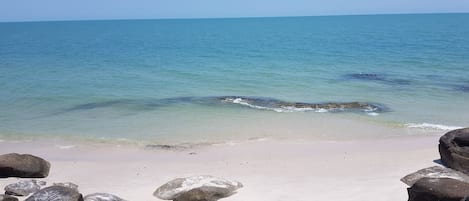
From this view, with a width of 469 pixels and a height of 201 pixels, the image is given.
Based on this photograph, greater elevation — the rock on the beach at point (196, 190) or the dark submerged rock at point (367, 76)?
the dark submerged rock at point (367, 76)

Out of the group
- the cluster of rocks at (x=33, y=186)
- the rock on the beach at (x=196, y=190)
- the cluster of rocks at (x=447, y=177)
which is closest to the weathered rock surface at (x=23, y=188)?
the cluster of rocks at (x=33, y=186)

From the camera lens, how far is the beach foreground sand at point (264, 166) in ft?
31.6

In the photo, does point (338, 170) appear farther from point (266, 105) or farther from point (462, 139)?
point (266, 105)

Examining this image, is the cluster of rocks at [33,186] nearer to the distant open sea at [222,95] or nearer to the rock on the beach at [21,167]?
the rock on the beach at [21,167]

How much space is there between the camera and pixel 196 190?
8852 mm

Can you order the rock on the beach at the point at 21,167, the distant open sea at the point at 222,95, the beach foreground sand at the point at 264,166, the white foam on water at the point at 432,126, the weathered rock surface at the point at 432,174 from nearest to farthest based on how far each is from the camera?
the weathered rock surface at the point at 432,174 → the beach foreground sand at the point at 264,166 → the rock on the beach at the point at 21,167 → the white foam on water at the point at 432,126 → the distant open sea at the point at 222,95

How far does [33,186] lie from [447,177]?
23.4 feet

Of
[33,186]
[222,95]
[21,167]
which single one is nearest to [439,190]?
[33,186]

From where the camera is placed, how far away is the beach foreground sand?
9641 mm

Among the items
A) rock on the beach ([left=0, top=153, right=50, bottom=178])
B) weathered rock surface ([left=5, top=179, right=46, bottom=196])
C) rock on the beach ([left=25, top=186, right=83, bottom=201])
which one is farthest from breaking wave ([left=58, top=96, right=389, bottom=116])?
rock on the beach ([left=25, top=186, right=83, bottom=201])

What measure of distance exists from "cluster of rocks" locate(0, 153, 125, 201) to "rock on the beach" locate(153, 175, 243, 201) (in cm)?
94

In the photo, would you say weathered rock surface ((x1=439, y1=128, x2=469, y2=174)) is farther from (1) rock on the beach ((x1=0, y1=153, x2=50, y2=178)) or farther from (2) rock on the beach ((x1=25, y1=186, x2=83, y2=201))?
(1) rock on the beach ((x1=0, y1=153, x2=50, y2=178))

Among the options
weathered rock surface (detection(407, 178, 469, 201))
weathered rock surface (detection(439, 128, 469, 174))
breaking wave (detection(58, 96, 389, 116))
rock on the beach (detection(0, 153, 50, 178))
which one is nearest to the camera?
weathered rock surface (detection(407, 178, 469, 201))

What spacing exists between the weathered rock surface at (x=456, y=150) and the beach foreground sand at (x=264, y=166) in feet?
2.30
